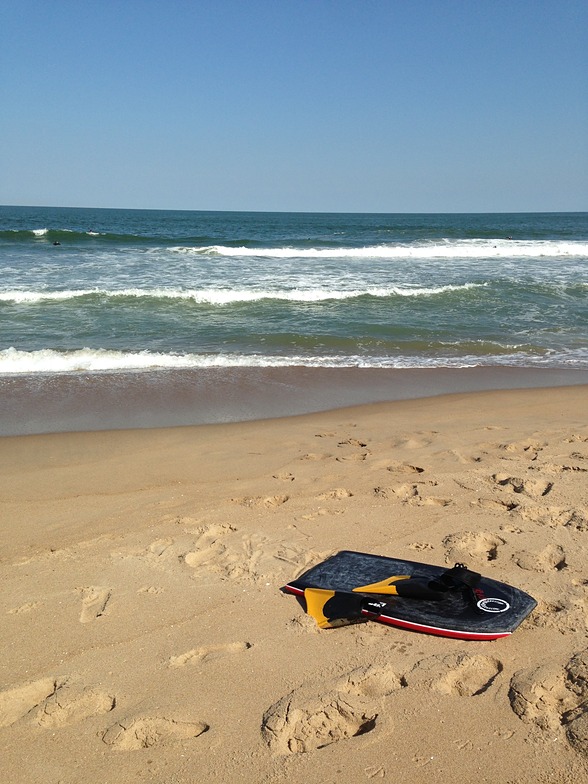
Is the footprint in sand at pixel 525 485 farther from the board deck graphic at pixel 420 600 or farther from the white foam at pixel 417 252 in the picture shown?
the white foam at pixel 417 252

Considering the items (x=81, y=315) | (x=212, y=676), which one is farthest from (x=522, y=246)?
(x=212, y=676)

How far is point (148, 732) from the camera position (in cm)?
243

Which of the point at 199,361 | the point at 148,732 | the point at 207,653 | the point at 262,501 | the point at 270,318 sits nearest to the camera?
the point at 148,732

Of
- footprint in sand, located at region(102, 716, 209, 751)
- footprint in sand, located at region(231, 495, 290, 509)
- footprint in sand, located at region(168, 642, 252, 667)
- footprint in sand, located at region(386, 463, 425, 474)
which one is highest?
footprint in sand, located at region(386, 463, 425, 474)

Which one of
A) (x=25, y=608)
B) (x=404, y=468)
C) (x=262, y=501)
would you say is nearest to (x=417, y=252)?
(x=404, y=468)

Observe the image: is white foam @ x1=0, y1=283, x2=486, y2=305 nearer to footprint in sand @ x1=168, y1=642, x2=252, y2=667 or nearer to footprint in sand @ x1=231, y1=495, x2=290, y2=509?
footprint in sand @ x1=231, y1=495, x2=290, y2=509

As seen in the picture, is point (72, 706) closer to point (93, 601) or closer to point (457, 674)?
point (93, 601)

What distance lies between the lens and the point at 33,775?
226 cm

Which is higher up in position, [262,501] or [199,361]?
[199,361]

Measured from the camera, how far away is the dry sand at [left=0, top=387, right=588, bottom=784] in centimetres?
231

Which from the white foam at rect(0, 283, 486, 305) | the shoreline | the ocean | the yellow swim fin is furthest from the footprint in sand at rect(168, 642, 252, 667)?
the white foam at rect(0, 283, 486, 305)

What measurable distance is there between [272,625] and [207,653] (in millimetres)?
348

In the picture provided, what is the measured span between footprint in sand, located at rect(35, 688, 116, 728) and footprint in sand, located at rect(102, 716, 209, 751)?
5.6 inches

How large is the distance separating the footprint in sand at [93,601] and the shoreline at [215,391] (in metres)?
3.26
